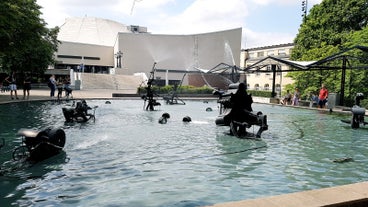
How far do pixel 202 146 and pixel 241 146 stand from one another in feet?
3.59

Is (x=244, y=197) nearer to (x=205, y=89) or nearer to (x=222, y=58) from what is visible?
(x=205, y=89)

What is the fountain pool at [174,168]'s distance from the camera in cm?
512

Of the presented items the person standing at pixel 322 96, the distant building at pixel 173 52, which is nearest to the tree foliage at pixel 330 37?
the person standing at pixel 322 96

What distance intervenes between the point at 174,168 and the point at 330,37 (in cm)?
3211

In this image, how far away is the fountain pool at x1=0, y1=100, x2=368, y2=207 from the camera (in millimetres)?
5121

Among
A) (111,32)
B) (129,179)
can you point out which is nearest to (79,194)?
(129,179)

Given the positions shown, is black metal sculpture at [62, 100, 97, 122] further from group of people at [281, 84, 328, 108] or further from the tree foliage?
the tree foliage

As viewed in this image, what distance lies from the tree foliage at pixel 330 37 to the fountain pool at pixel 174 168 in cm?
1861

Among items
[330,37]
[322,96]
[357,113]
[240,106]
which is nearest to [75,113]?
[240,106]

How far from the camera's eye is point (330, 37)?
110 ft

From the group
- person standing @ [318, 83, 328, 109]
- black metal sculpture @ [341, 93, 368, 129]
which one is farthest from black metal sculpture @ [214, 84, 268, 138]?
person standing @ [318, 83, 328, 109]

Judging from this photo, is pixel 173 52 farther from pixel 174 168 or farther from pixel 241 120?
pixel 174 168

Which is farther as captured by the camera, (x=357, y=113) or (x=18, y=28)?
(x=18, y=28)

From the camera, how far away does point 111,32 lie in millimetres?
103688
